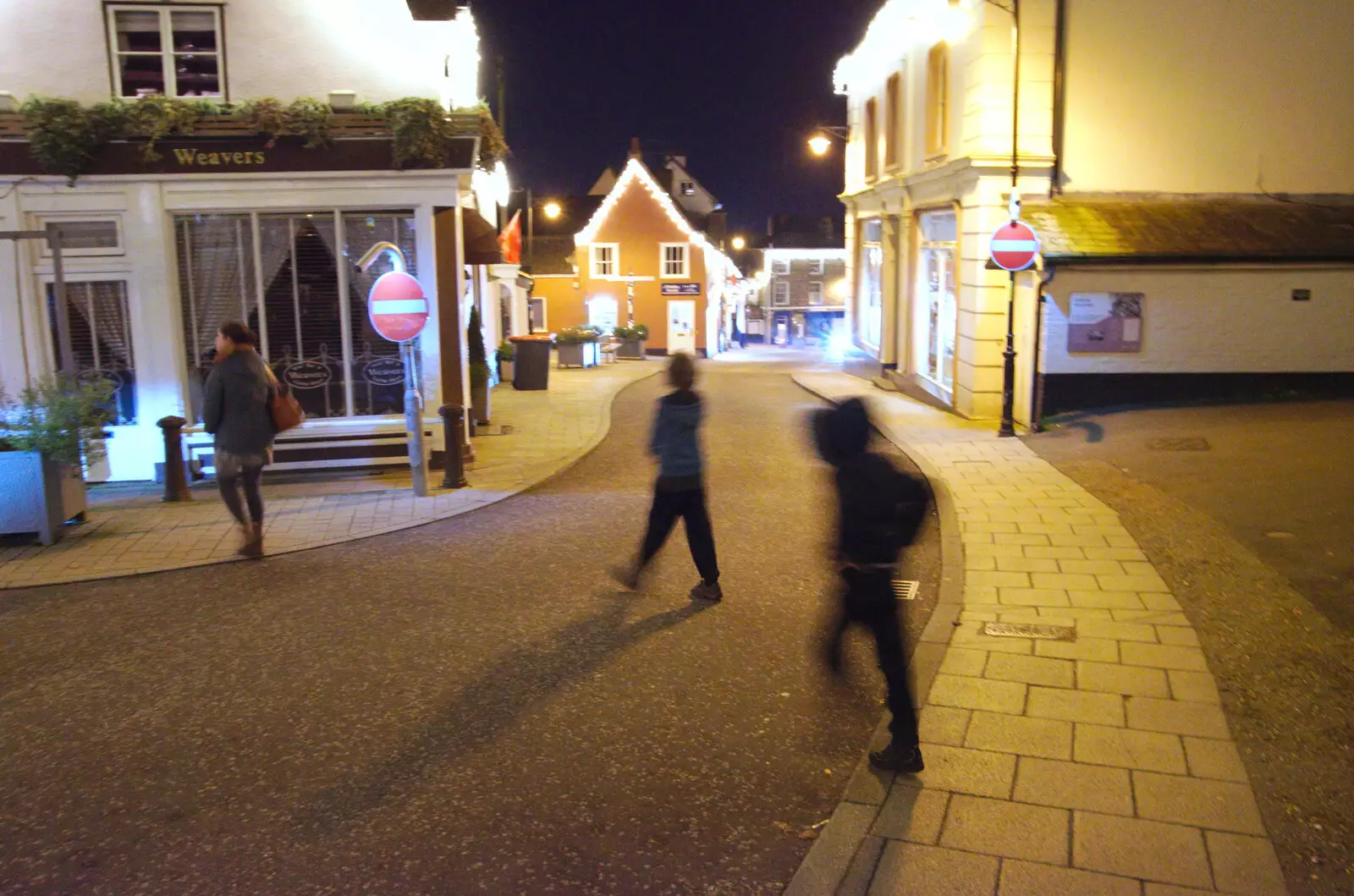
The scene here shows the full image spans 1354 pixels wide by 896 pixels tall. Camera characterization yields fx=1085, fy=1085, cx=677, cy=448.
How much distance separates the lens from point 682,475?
721 centimetres

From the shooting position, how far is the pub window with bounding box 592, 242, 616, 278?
1641 inches

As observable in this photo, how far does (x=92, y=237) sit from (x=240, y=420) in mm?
5061

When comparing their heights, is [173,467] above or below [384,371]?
below

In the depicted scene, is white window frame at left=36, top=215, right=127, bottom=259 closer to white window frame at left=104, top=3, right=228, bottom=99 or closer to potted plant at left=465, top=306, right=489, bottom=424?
white window frame at left=104, top=3, right=228, bottom=99

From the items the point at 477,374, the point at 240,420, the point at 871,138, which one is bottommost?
the point at 477,374

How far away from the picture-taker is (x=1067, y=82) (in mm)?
14750

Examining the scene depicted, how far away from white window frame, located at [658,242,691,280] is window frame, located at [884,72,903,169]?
1997cm

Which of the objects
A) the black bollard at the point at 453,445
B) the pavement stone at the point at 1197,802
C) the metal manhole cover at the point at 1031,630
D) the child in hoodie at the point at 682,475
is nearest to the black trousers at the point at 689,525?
the child in hoodie at the point at 682,475

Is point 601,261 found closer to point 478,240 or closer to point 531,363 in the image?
point 531,363

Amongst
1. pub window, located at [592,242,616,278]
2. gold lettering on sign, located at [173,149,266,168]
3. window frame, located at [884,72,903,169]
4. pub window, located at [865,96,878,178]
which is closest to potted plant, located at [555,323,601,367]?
pub window, located at [865,96,878,178]

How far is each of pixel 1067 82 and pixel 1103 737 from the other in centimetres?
1199

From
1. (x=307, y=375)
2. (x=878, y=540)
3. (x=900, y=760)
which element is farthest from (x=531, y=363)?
(x=900, y=760)

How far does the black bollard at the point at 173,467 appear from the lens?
11.0 m

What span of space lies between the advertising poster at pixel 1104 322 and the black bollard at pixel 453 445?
7.98m
